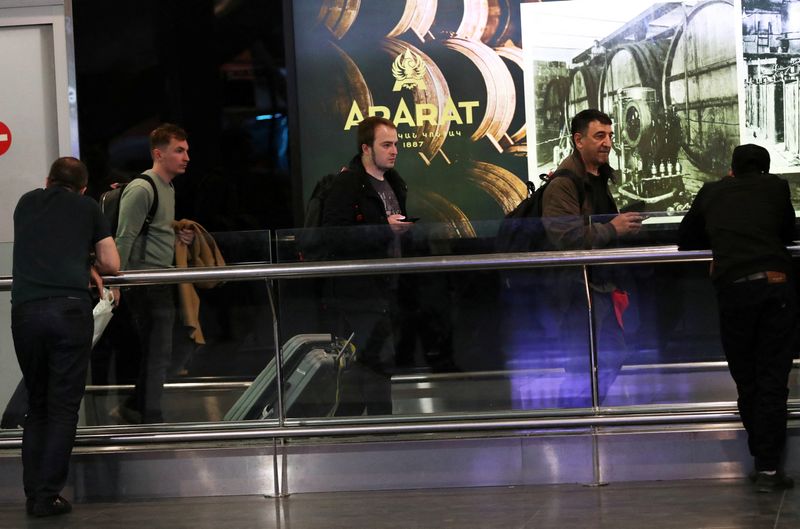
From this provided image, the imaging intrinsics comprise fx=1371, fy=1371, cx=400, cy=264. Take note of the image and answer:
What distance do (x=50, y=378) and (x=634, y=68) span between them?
16.1ft

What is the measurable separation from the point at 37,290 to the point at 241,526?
5.23ft

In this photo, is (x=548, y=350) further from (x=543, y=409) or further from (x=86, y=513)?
(x=86, y=513)

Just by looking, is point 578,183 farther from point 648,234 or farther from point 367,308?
point 367,308

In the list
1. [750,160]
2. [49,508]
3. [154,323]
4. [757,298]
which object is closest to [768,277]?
[757,298]

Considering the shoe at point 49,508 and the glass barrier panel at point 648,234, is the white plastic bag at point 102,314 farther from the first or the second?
the glass barrier panel at point 648,234

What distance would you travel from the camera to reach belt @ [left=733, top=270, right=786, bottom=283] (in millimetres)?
6852

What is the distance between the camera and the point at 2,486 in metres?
7.46

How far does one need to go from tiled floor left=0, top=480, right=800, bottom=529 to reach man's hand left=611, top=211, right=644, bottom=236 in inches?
52.4

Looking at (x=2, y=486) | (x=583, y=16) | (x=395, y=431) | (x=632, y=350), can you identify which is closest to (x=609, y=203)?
(x=632, y=350)

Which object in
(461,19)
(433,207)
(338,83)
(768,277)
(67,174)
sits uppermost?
(461,19)

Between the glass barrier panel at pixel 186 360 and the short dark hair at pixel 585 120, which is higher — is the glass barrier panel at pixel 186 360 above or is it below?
below

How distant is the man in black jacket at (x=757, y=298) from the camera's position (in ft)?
22.5

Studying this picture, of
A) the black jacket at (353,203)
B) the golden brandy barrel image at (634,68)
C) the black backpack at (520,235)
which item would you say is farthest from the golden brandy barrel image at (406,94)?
the black backpack at (520,235)

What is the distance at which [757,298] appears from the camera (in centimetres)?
684
